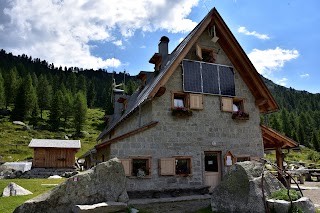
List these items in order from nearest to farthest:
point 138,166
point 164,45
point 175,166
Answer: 1. point 138,166
2. point 175,166
3. point 164,45

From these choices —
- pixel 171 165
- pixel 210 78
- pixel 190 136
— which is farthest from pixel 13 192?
pixel 210 78

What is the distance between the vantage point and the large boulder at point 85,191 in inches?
325

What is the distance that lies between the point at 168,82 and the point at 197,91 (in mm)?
1868

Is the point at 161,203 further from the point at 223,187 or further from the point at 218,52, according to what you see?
the point at 218,52

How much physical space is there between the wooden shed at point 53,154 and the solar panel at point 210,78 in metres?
23.0

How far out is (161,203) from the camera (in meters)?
12.2

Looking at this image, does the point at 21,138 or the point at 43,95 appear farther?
the point at 43,95

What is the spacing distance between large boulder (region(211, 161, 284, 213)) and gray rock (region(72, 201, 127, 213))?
141 inches

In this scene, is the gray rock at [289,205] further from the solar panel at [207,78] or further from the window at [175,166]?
the solar panel at [207,78]

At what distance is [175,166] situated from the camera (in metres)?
14.3

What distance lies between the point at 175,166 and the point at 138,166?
2015 millimetres

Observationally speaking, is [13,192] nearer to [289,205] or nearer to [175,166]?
A: [175,166]

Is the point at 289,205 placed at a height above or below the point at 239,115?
below

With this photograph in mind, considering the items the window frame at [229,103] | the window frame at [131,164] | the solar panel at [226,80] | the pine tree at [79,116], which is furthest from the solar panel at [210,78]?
the pine tree at [79,116]
